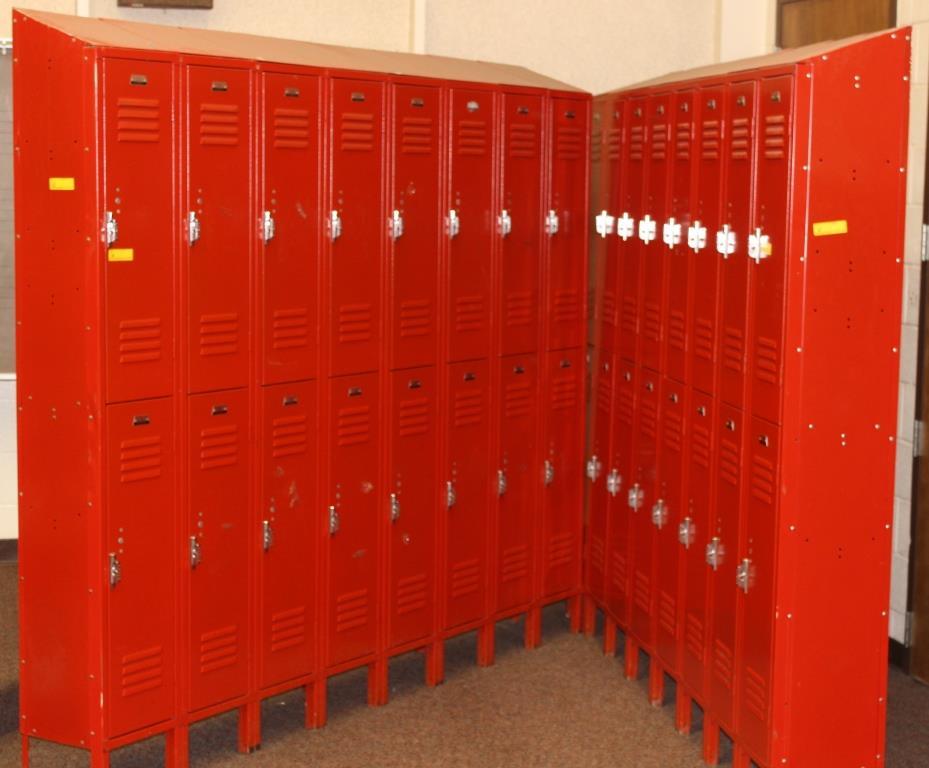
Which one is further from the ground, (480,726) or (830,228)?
(830,228)

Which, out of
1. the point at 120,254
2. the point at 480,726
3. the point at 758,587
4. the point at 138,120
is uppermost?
the point at 138,120

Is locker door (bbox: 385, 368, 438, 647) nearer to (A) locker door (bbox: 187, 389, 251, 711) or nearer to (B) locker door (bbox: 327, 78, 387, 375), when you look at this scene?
(B) locker door (bbox: 327, 78, 387, 375)

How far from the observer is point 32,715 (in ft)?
13.3

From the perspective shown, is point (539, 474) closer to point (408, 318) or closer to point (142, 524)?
point (408, 318)

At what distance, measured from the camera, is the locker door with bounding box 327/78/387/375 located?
14.0ft

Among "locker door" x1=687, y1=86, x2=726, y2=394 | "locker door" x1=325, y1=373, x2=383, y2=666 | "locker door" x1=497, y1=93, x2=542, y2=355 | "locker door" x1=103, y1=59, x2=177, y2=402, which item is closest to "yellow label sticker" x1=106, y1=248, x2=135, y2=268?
"locker door" x1=103, y1=59, x2=177, y2=402

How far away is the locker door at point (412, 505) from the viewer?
462cm

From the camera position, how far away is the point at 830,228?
361 cm

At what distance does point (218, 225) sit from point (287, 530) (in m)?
0.98

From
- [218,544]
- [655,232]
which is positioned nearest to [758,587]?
[655,232]

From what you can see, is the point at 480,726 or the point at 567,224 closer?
the point at 480,726

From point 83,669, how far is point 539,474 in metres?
1.85

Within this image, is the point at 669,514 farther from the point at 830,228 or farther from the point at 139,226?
the point at 139,226

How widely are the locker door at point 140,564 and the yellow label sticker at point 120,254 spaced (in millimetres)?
404
